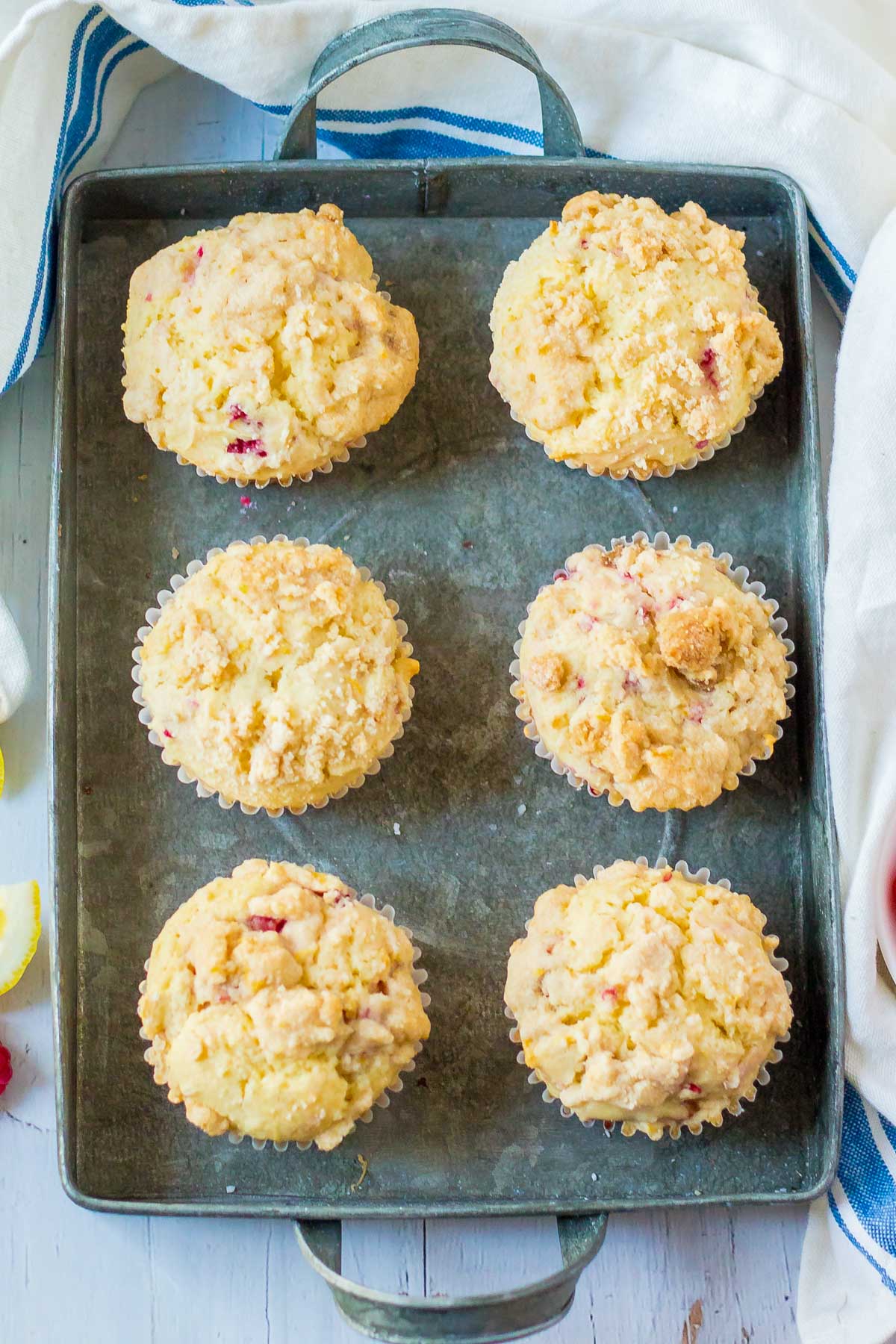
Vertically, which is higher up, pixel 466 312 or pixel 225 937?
pixel 466 312

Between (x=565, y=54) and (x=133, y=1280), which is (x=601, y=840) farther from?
(x=565, y=54)

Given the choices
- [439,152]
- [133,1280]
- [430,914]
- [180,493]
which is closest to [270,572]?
[180,493]

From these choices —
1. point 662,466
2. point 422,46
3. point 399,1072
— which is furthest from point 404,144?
point 399,1072

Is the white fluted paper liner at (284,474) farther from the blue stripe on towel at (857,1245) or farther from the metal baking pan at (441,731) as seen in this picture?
the blue stripe on towel at (857,1245)

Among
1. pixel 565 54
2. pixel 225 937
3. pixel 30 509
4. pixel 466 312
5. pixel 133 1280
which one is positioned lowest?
pixel 133 1280

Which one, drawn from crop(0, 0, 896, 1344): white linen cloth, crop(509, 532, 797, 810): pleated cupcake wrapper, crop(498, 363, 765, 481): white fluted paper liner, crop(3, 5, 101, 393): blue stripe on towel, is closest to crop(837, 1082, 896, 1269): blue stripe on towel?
crop(0, 0, 896, 1344): white linen cloth

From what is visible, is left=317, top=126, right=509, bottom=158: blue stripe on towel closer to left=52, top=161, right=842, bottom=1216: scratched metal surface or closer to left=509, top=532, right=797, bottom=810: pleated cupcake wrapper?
left=52, top=161, right=842, bottom=1216: scratched metal surface
